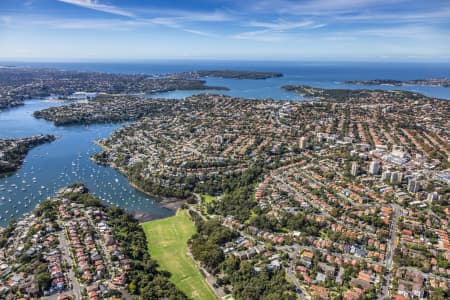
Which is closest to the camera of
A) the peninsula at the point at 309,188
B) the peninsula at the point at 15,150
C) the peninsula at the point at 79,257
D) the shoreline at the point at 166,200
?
the peninsula at the point at 79,257

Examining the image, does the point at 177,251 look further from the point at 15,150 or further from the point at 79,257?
the point at 15,150


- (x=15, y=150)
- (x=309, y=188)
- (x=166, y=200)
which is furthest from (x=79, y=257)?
(x=15, y=150)

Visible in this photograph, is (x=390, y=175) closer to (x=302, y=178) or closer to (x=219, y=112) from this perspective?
(x=302, y=178)

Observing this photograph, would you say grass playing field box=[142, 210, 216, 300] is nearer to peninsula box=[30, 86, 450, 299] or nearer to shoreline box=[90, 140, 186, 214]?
peninsula box=[30, 86, 450, 299]

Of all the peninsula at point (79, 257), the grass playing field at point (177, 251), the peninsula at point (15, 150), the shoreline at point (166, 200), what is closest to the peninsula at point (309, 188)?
the shoreline at point (166, 200)

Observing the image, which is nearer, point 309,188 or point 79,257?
point 79,257

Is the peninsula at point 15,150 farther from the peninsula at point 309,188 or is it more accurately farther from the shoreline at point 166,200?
the shoreline at point 166,200

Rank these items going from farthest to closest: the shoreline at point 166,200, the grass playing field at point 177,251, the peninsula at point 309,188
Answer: the shoreline at point 166,200 < the peninsula at point 309,188 < the grass playing field at point 177,251

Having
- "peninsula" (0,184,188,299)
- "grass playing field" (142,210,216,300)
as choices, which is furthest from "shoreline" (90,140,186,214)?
"peninsula" (0,184,188,299)

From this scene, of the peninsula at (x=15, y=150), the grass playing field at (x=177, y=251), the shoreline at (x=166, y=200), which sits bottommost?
the grass playing field at (x=177, y=251)

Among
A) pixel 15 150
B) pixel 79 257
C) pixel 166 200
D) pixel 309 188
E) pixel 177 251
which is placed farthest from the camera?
pixel 15 150

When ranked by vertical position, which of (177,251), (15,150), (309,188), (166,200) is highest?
(309,188)
